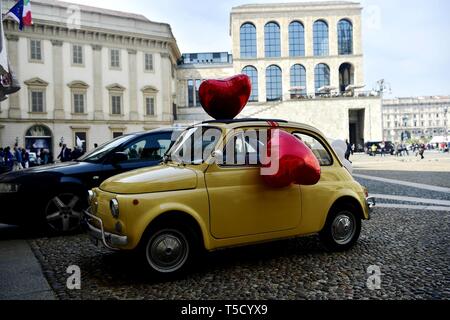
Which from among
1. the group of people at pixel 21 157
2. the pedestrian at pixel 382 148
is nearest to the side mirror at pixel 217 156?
the group of people at pixel 21 157

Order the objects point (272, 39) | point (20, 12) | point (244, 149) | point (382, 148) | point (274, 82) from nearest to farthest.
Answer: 1. point (244, 149)
2. point (20, 12)
3. point (382, 148)
4. point (274, 82)
5. point (272, 39)

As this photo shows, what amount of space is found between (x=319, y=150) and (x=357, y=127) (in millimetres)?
51322

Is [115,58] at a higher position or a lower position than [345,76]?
lower

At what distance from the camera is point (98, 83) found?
126 ft

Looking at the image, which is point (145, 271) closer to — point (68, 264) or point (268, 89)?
point (68, 264)

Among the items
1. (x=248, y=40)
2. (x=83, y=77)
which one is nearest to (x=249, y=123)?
(x=83, y=77)

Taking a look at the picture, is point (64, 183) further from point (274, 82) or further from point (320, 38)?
point (320, 38)

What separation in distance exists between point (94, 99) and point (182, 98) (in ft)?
59.0

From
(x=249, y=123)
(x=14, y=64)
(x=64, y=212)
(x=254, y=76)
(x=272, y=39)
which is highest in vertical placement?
(x=272, y=39)

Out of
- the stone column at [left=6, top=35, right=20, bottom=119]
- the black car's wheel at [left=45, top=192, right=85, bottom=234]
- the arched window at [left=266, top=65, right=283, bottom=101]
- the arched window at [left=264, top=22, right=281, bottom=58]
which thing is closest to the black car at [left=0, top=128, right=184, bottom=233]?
the black car's wheel at [left=45, top=192, right=85, bottom=234]

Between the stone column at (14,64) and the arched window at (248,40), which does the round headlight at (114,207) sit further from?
the arched window at (248,40)

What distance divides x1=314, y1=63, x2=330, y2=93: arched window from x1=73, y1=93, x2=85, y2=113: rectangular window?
107 ft

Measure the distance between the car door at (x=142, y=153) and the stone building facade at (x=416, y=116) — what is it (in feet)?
444
